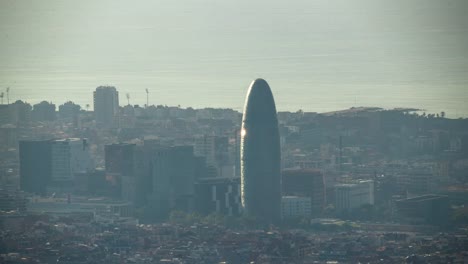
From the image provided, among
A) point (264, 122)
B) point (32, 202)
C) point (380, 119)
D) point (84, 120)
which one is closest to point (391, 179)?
point (264, 122)

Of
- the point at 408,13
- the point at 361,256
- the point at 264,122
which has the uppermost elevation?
the point at 408,13

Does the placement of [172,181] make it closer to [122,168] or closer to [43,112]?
[122,168]

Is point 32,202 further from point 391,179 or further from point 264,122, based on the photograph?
point 391,179

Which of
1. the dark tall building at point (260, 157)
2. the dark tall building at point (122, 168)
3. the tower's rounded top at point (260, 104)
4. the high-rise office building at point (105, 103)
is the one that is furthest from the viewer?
the high-rise office building at point (105, 103)

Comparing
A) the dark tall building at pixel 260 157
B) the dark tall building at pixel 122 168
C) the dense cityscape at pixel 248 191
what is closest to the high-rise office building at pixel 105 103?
the dense cityscape at pixel 248 191

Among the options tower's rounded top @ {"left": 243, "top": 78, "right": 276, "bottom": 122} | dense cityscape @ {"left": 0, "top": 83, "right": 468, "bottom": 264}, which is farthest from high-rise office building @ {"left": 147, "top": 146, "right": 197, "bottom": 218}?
tower's rounded top @ {"left": 243, "top": 78, "right": 276, "bottom": 122}

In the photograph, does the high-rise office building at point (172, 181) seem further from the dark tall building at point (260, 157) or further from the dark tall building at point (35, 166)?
the dark tall building at point (35, 166)

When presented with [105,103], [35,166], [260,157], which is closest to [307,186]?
[260,157]

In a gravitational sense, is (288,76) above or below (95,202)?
above
